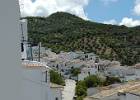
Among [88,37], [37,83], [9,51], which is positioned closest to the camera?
[9,51]

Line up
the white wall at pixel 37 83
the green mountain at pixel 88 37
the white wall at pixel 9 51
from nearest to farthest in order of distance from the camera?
1. the white wall at pixel 9 51
2. the white wall at pixel 37 83
3. the green mountain at pixel 88 37

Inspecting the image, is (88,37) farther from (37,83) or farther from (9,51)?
(9,51)

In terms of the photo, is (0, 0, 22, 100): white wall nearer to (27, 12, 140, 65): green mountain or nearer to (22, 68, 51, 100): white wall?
(22, 68, 51, 100): white wall

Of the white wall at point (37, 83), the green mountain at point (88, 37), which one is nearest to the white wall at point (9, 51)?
the white wall at point (37, 83)

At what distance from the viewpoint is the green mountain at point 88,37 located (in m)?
134

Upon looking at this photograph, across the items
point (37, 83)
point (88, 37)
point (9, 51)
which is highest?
point (9, 51)

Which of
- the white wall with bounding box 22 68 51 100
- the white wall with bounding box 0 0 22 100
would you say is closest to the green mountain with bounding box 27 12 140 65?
the white wall with bounding box 22 68 51 100

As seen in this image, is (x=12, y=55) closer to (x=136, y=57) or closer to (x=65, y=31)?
(x=136, y=57)

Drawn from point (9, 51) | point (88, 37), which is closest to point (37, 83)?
point (9, 51)

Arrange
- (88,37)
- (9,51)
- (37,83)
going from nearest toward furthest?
(9,51)
(37,83)
(88,37)

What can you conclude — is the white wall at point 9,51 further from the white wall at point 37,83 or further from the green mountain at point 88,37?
the green mountain at point 88,37

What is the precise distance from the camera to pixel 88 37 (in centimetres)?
14400

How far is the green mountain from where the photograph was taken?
438 ft

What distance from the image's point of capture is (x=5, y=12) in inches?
137
